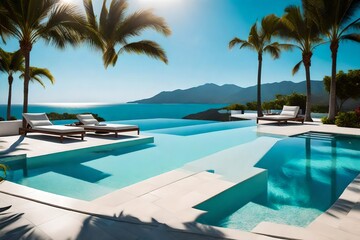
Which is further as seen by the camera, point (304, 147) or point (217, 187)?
point (304, 147)

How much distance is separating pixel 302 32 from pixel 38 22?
1350 centimetres

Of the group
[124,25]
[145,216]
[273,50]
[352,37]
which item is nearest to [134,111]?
[124,25]

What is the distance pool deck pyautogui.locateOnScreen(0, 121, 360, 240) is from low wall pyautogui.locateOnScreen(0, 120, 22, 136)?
260 inches

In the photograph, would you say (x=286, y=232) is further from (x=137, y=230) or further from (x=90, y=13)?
(x=90, y=13)

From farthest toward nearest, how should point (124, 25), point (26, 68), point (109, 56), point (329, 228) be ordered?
point (109, 56)
point (124, 25)
point (26, 68)
point (329, 228)

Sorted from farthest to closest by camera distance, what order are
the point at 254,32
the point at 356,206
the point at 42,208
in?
the point at 254,32, the point at 356,206, the point at 42,208

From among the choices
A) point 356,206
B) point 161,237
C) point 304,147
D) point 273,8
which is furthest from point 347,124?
point 161,237

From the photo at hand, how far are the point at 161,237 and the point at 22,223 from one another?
1.49 meters

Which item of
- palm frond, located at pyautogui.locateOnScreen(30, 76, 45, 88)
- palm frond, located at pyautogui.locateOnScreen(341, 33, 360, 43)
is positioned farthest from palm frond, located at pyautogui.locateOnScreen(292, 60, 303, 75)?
palm frond, located at pyautogui.locateOnScreen(30, 76, 45, 88)

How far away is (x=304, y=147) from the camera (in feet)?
27.8

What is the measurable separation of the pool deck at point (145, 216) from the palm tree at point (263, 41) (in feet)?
46.5

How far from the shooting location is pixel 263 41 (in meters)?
17.4

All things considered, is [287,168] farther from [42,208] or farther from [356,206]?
[42,208]

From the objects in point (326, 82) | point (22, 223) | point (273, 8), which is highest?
point (273, 8)
